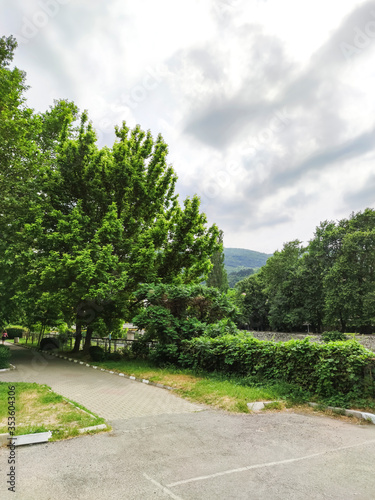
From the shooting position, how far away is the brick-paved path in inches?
299

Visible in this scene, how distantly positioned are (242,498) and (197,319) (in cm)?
1155

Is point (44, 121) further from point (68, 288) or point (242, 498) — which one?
point (242, 498)

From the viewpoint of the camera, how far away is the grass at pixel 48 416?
18.4 ft

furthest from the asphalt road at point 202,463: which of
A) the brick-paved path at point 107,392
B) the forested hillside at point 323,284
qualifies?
the forested hillside at point 323,284

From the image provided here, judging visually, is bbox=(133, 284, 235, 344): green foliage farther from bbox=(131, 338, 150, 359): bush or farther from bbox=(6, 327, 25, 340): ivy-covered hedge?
bbox=(6, 327, 25, 340): ivy-covered hedge

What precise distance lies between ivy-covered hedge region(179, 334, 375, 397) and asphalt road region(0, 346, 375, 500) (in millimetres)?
1415

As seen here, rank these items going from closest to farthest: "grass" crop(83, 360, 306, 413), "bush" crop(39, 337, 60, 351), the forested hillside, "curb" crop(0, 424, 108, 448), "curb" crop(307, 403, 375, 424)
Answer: "curb" crop(0, 424, 108, 448) < "curb" crop(307, 403, 375, 424) < "grass" crop(83, 360, 306, 413) < "bush" crop(39, 337, 60, 351) < the forested hillside

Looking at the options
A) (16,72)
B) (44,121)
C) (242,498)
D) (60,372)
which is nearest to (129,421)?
(242,498)

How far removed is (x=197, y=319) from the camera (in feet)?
49.3

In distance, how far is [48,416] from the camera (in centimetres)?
661

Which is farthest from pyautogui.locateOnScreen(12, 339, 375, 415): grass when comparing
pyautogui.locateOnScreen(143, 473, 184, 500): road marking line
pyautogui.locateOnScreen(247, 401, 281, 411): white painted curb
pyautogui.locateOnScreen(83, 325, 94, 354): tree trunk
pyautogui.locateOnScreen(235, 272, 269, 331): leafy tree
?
pyautogui.locateOnScreen(235, 272, 269, 331): leafy tree

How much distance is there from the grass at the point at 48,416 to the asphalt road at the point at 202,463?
42 cm

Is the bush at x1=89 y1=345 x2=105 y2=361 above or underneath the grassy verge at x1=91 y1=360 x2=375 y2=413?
underneath

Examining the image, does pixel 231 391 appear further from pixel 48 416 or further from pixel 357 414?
pixel 48 416
